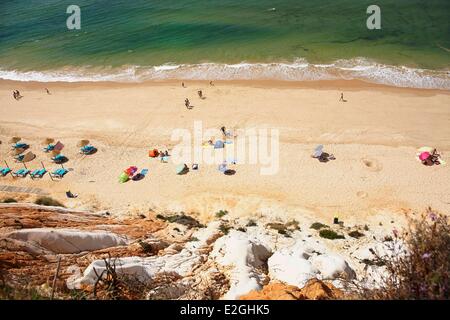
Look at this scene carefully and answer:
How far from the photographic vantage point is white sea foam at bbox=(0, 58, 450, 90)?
34500 mm

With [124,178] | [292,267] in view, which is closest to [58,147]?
[124,178]

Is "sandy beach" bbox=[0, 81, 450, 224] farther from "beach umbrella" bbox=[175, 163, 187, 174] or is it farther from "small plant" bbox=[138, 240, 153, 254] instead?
"small plant" bbox=[138, 240, 153, 254]

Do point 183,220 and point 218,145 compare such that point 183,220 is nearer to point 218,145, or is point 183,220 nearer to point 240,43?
point 218,145

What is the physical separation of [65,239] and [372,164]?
63.7 feet

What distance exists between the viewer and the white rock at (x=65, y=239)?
525 inches

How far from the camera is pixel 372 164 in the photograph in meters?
24.1

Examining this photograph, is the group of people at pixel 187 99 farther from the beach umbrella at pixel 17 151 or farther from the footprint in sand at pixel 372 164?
the footprint in sand at pixel 372 164

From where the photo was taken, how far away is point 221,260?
14.3 metres

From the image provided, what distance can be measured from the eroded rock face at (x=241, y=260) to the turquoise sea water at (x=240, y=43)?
24.7m

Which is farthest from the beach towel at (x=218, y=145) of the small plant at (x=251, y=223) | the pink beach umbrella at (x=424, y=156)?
the pink beach umbrella at (x=424, y=156)

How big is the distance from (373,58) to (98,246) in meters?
34.6

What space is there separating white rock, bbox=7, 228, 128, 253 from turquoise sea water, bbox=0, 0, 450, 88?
26.4m

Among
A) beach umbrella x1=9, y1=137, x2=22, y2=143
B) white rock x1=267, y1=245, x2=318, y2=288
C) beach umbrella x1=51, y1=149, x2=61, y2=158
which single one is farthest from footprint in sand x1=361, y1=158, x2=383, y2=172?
beach umbrella x1=9, y1=137, x2=22, y2=143
